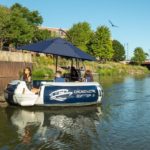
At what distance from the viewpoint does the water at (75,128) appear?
1289cm

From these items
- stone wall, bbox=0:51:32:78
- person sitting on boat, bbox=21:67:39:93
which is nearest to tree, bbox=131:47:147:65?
stone wall, bbox=0:51:32:78

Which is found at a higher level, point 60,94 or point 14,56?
point 14,56

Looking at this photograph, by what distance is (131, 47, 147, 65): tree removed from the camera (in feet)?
503

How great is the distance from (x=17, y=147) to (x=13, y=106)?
341 inches

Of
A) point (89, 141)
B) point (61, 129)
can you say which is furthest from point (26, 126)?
point (89, 141)

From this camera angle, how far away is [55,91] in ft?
67.5

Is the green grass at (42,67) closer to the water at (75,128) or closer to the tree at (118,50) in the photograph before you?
the water at (75,128)

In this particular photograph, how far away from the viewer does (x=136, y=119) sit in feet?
60.8

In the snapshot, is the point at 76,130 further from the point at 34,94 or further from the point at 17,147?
the point at 34,94

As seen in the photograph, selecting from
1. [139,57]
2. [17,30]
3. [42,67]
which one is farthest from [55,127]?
[139,57]

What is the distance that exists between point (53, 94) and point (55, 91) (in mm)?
194

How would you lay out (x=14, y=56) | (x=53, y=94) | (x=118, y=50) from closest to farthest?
(x=53, y=94) < (x=14, y=56) < (x=118, y=50)

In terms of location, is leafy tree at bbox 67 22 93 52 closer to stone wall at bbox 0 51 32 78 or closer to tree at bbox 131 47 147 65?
stone wall at bbox 0 51 32 78

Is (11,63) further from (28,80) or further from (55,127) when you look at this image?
(55,127)
